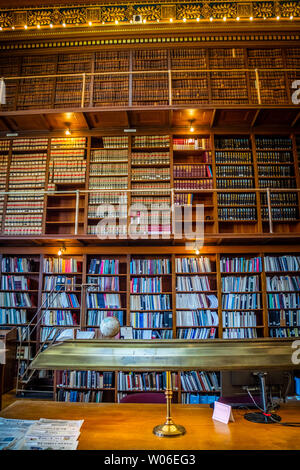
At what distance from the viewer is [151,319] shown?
177 inches

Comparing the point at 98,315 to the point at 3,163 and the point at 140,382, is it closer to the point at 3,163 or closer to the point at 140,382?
the point at 140,382

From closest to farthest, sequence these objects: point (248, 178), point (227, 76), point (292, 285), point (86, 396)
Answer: point (86, 396), point (292, 285), point (248, 178), point (227, 76)

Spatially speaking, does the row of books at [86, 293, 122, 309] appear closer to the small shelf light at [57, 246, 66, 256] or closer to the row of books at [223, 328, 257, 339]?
the small shelf light at [57, 246, 66, 256]

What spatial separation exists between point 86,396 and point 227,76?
5.40 metres

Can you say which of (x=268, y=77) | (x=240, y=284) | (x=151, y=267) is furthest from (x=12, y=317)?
(x=268, y=77)

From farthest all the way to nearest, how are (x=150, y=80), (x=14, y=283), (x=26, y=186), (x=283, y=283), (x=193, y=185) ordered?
(x=150, y=80) → (x=26, y=186) → (x=193, y=185) → (x=14, y=283) → (x=283, y=283)

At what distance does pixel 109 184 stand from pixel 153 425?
157 inches

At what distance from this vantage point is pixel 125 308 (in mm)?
4566

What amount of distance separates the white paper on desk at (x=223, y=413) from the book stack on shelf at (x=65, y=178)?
391 centimetres

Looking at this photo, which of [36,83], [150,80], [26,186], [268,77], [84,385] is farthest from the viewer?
[36,83]

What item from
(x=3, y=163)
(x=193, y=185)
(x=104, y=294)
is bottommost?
(x=104, y=294)

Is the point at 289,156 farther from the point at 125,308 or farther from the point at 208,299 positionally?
the point at 125,308

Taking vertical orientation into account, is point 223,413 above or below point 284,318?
below

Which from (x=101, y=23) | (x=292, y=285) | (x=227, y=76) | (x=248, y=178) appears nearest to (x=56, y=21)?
(x=101, y=23)
